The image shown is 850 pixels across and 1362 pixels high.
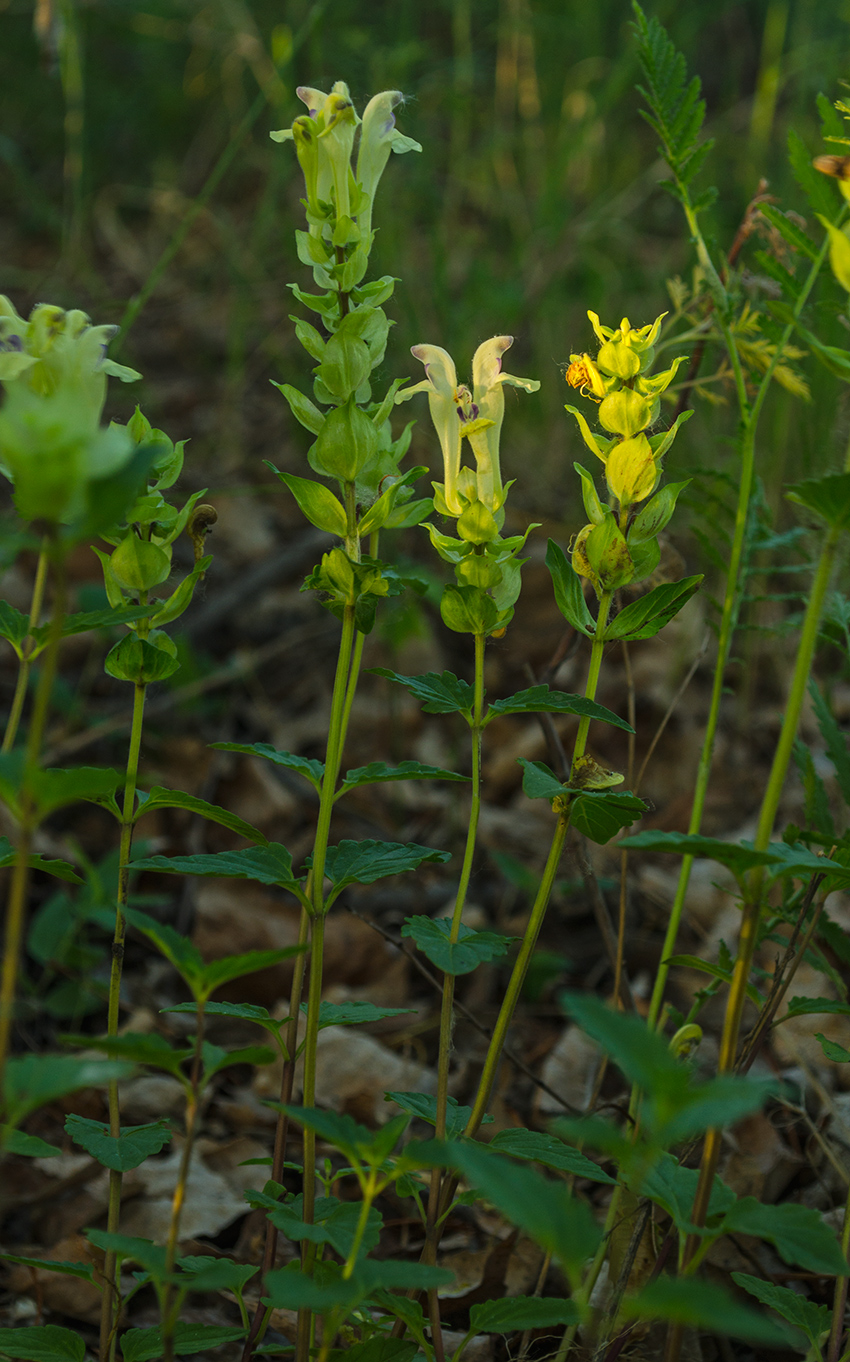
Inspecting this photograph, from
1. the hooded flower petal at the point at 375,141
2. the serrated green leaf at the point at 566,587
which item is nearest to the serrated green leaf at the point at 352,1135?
the serrated green leaf at the point at 566,587

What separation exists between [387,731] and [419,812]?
27 cm

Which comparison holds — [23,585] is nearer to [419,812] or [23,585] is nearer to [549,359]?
[419,812]

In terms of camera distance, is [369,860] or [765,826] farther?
[369,860]

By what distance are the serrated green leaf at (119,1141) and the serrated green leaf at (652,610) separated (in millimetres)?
625

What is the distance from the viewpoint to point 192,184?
507 cm

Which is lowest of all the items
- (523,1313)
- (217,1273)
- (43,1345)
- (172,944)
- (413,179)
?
(43,1345)

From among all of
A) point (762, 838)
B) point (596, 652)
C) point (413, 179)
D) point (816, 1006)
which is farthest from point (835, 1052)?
point (413, 179)

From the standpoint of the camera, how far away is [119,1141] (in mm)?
961

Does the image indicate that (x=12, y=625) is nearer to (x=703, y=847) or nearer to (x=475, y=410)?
(x=475, y=410)

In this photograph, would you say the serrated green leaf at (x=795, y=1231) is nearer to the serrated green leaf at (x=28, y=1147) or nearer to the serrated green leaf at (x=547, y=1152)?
the serrated green leaf at (x=547, y=1152)

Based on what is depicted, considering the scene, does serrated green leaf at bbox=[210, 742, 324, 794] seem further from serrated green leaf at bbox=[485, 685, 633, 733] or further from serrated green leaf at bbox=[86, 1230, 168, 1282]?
serrated green leaf at bbox=[86, 1230, 168, 1282]

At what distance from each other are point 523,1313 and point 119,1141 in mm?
391

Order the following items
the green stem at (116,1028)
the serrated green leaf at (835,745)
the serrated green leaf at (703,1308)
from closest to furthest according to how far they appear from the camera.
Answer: the serrated green leaf at (703,1308)
the green stem at (116,1028)
the serrated green leaf at (835,745)

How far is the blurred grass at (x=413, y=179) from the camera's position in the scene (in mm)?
2928
